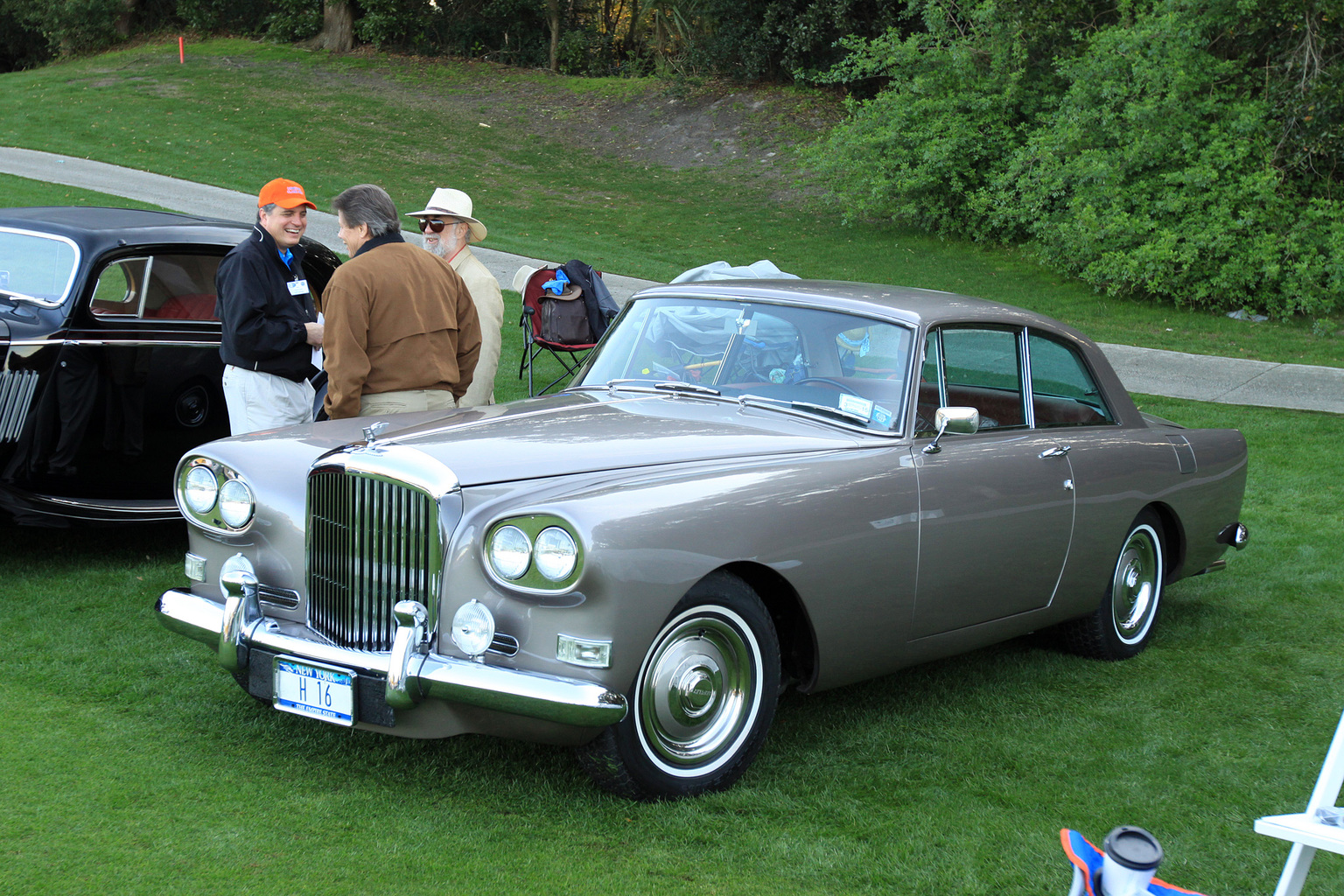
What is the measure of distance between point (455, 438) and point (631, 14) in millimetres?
38011

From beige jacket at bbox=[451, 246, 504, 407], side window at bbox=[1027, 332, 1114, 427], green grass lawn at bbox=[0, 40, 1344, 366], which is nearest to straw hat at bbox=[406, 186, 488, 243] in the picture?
beige jacket at bbox=[451, 246, 504, 407]

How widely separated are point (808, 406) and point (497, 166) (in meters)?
23.2

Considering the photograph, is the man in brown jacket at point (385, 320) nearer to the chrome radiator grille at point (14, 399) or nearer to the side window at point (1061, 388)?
the chrome radiator grille at point (14, 399)

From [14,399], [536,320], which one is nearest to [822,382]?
[14,399]

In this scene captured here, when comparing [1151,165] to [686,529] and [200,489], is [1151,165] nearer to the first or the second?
[686,529]

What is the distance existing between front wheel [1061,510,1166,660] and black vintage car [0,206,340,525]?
14.1 feet

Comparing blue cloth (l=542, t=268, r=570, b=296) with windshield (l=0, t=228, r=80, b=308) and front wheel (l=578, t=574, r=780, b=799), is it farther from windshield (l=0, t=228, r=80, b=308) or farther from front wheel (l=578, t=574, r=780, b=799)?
front wheel (l=578, t=574, r=780, b=799)

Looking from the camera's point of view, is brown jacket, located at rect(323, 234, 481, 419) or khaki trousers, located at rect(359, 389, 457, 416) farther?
khaki trousers, located at rect(359, 389, 457, 416)

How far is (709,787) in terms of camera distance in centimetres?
377

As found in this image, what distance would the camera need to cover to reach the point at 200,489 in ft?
13.5

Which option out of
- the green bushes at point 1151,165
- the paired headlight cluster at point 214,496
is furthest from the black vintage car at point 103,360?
the green bushes at point 1151,165

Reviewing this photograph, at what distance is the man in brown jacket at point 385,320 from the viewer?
5.02 meters

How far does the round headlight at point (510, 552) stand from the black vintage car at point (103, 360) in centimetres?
321

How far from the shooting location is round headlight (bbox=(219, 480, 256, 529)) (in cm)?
397
